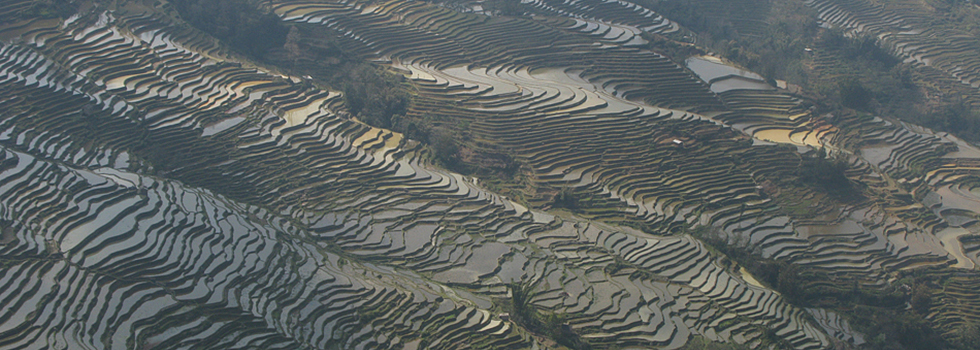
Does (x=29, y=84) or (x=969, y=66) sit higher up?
(x=29, y=84)

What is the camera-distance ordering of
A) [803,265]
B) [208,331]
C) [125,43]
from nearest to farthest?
1. [208,331]
2. [803,265]
3. [125,43]

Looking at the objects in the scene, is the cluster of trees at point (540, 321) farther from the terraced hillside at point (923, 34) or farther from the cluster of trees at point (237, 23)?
the terraced hillside at point (923, 34)

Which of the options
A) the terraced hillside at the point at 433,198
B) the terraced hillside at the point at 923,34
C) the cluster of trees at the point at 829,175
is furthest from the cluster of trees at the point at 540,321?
the terraced hillside at the point at 923,34

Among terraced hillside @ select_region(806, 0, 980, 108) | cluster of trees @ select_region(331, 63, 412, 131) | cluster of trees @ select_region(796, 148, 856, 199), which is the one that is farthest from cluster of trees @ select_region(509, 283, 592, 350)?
terraced hillside @ select_region(806, 0, 980, 108)

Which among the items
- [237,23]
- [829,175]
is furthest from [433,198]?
[237,23]

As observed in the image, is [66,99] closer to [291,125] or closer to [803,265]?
[291,125]

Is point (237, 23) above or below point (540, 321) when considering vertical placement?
above

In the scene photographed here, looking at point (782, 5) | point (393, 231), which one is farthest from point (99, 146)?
point (782, 5)

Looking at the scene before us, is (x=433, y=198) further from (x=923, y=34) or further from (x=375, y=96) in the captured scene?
(x=923, y=34)

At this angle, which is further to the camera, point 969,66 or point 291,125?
point 969,66
